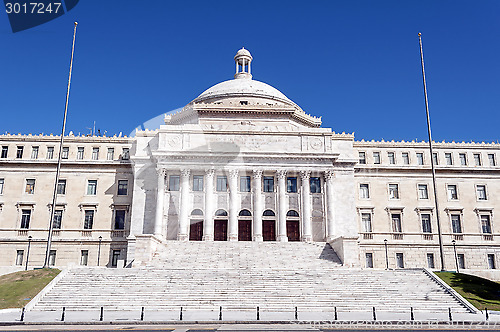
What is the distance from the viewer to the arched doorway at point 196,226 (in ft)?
179

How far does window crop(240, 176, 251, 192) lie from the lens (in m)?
56.2

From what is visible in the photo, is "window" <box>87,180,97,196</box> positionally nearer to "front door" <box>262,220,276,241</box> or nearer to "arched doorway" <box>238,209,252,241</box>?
"arched doorway" <box>238,209,252,241</box>

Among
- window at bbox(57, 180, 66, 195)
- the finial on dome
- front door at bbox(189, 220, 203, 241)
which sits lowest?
front door at bbox(189, 220, 203, 241)

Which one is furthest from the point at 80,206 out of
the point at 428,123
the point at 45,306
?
the point at 428,123

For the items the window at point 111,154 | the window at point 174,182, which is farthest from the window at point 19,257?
the window at point 174,182

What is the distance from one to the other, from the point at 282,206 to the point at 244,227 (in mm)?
5269

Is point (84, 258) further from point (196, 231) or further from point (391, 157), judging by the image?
point (391, 157)

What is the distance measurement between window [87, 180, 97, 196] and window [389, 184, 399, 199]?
3902cm

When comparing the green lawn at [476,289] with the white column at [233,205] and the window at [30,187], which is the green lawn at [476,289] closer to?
the white column at [233,205]

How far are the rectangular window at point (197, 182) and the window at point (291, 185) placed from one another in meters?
10.7

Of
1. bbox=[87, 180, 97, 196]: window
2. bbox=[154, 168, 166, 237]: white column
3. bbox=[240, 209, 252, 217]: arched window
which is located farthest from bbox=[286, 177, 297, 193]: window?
bbox=[87, 180, 97, 196]: window

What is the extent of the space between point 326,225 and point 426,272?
16709 millimetres

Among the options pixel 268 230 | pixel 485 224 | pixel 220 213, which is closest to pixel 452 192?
pixel 485 224

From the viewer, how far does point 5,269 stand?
53594 mm
